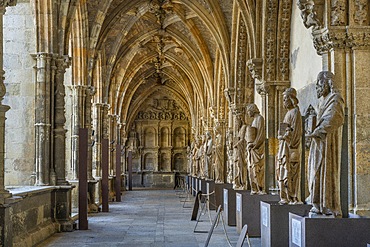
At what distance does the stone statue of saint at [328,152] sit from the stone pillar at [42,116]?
27.0 feet

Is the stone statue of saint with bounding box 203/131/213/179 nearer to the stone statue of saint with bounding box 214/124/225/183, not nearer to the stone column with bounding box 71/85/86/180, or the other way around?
the stone statue of saint with bounding box 214/124/225/183

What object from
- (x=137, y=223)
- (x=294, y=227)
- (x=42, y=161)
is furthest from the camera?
(x=137, y=223)

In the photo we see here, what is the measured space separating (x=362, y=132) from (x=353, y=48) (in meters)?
1.25

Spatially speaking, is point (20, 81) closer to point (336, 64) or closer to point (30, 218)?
point (30, 218)

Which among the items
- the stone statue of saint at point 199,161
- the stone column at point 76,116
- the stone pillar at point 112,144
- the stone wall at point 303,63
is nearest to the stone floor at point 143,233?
the stone column at point 76,116

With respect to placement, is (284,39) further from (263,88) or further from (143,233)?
(143,233)

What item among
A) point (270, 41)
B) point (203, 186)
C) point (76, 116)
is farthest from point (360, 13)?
point (203, 186)

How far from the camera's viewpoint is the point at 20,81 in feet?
47.6

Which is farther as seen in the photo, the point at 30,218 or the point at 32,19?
the point at 32,19

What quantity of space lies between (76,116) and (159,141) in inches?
Result: 1148

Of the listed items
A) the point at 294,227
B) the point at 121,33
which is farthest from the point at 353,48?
the point at 121,33

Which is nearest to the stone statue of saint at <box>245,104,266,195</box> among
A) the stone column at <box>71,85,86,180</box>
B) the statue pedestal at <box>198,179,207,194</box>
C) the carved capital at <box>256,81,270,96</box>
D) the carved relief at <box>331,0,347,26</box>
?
the carved capital at <box>256,81,270,96</box>

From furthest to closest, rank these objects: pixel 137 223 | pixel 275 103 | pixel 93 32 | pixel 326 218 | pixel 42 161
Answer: pixel 93 32, pixel 137 223, pixel 275 103, pixel 42 161, pixel 326 218

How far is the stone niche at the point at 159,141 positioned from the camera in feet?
159
